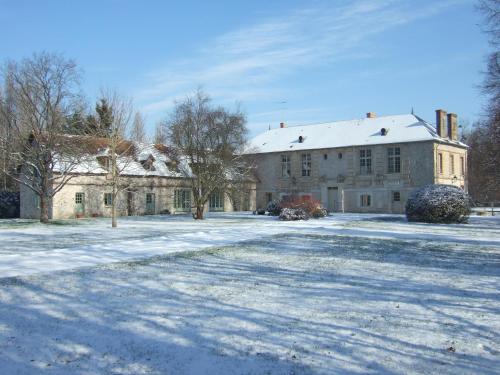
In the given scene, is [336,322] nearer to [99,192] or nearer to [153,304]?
[153,304]

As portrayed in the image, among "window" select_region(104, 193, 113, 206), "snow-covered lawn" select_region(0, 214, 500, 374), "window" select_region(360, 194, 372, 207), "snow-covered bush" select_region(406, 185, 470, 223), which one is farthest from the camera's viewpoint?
"window" select_region(360, 194, 372, 207)

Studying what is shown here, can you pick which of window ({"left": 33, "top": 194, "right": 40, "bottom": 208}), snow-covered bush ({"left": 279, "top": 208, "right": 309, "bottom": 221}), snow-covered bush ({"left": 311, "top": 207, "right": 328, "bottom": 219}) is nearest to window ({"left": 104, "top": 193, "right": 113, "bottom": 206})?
window ({"left": 33, "top": 194, "right": 40, "bottom": 208})

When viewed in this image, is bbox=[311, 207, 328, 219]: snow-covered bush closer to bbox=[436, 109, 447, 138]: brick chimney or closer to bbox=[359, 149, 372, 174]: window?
bbox=[359, 149, 372, 174]: window

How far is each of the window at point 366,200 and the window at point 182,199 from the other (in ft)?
52.4

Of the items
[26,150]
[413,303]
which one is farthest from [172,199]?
[413,303]

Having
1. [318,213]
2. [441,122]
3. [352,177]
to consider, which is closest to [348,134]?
[352,177]

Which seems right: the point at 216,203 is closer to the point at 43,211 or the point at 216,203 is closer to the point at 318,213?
the point at 318,213

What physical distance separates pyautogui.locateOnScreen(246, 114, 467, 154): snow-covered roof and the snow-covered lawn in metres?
29.2

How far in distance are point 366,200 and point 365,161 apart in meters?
3.60

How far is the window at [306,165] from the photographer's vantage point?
157ft

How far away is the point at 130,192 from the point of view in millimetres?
40969

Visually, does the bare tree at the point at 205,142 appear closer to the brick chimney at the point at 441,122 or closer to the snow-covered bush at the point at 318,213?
the snow-covered bush at the point at 318,213

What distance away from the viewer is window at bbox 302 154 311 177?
157 ft

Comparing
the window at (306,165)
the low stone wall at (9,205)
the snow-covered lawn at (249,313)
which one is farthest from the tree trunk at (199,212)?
the snow-covered lawn at (249,313)
